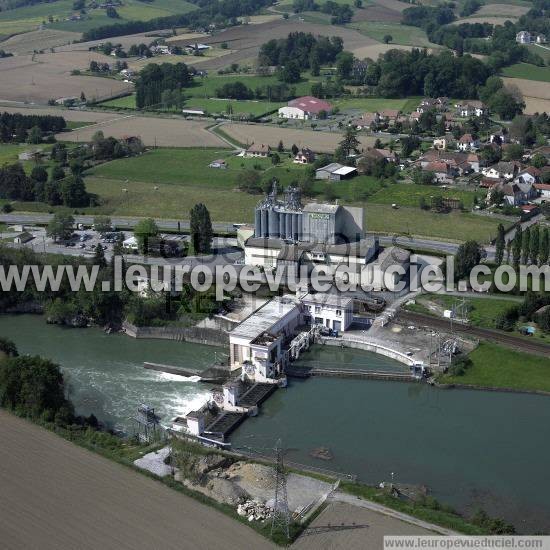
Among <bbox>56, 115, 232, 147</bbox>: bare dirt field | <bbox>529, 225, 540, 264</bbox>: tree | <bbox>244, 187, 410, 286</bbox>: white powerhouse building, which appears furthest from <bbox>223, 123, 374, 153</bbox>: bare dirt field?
<bbox>529, 225, 540, 264</bbox>: tree

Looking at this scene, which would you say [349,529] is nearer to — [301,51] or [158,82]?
[158,82]

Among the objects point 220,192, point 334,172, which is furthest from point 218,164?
point 334,172

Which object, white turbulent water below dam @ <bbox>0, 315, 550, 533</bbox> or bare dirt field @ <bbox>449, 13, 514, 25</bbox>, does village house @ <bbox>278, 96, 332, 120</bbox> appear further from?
bare dirt field @ <bbox>449, 13, 514, 25</bbox>

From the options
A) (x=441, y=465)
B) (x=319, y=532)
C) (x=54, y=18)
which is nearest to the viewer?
(x=319, y=532)

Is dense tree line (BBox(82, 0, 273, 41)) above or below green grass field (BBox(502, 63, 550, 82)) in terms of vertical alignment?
above

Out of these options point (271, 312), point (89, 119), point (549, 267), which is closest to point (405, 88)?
point (89, 119)

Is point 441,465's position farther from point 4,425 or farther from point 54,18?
point 54,18
